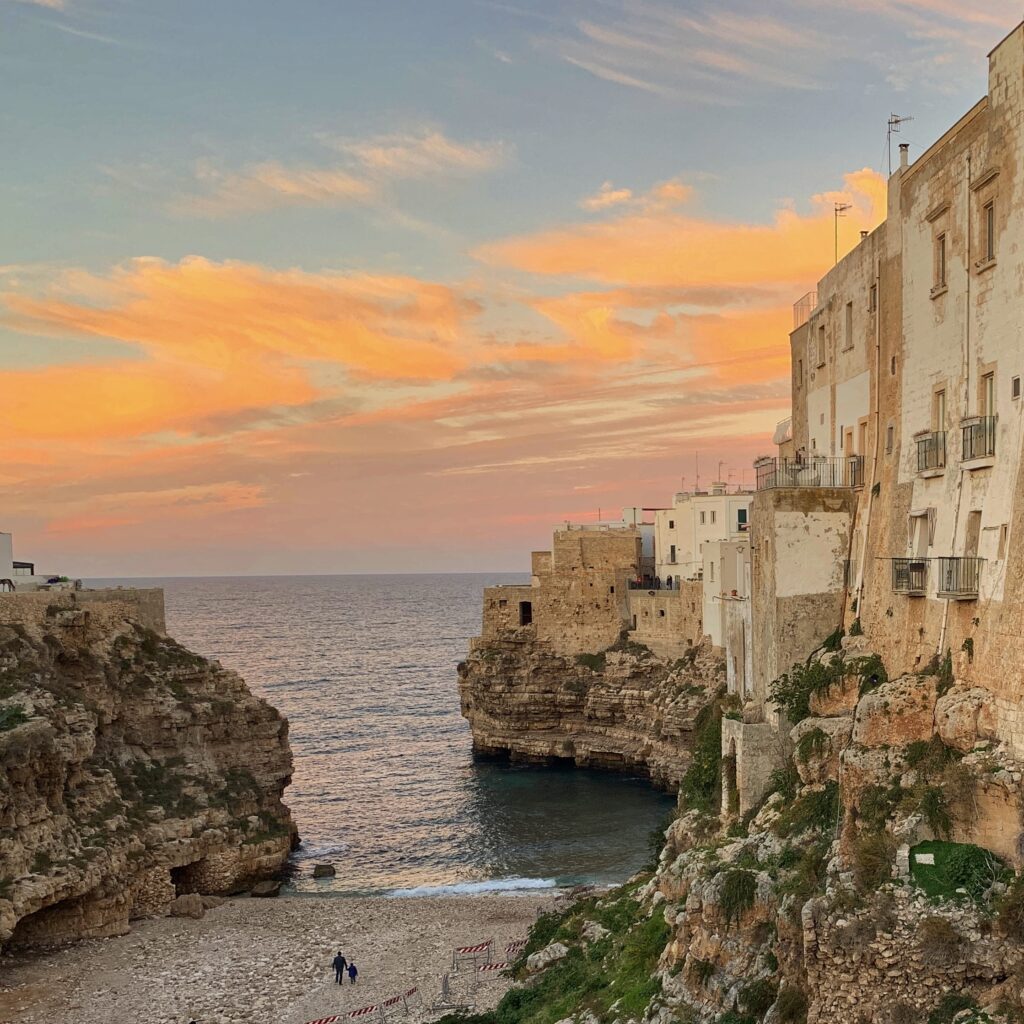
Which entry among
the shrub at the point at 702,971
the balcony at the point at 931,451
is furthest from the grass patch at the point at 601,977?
the balcony at the point at 931,451

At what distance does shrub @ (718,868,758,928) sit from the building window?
11382 millimetres

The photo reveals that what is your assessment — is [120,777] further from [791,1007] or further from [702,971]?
[791,1007]

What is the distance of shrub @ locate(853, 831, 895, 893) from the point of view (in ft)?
47.6

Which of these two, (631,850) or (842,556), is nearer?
(842,556)

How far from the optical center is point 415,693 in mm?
92562

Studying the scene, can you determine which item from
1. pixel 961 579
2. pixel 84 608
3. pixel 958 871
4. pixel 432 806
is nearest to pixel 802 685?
pixel 961 579

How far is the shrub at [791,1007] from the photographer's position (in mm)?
14570

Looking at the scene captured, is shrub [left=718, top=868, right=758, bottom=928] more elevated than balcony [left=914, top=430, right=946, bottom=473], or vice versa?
balcony [left=914, top=430, right=946, bottom=473]

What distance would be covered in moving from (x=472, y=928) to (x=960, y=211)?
2594cm

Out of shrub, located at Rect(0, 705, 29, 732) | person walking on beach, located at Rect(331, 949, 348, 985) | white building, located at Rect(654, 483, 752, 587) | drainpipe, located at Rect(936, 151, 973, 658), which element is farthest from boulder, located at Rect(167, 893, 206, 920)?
white building, located at Rect(654, 483, 752, 587)

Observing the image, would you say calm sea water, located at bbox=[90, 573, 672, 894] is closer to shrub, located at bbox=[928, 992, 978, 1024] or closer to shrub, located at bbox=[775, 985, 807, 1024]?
shrub, located at bbox=[775, 985, 807, 1024]

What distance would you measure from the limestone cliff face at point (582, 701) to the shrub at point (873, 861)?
3555 cm

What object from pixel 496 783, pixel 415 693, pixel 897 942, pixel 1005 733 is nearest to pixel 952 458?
pixel 1005 733

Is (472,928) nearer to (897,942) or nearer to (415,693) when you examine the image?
(897,942)
